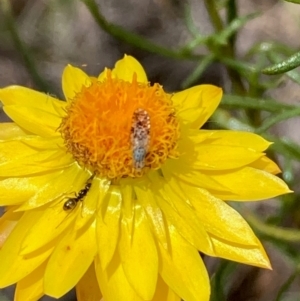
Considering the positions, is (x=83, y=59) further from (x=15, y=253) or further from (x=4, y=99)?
(x=15, y=253)

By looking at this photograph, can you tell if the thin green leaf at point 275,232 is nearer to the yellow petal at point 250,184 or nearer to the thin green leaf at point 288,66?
the yellow petal at point 250,184

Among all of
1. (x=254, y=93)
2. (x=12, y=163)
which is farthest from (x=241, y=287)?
(x=12, y=163)

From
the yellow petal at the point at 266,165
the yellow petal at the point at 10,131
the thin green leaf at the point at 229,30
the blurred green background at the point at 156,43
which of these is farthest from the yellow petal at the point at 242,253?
the blurred green background at the point at 156,43

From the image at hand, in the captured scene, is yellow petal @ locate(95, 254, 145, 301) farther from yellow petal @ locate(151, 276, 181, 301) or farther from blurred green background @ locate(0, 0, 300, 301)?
blurred green background @ locate(0, 0, 300, 301)

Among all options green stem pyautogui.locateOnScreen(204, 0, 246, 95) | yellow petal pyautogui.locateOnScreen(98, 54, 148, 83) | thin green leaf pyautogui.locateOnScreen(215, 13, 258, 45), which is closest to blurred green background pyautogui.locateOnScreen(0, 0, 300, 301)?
green stem pyautogui.locateOnScreen(204, 0, 246, 95)

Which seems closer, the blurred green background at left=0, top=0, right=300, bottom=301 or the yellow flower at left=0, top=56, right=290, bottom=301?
the yellow flower at left=0, top=56, right=290, bottom=301
